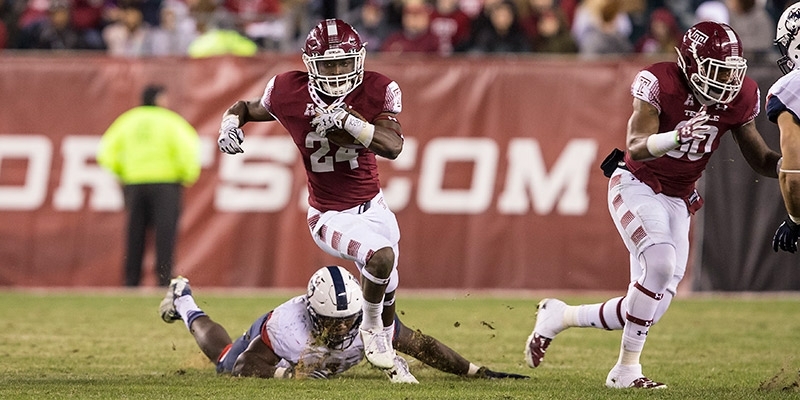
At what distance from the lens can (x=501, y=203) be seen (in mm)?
12633

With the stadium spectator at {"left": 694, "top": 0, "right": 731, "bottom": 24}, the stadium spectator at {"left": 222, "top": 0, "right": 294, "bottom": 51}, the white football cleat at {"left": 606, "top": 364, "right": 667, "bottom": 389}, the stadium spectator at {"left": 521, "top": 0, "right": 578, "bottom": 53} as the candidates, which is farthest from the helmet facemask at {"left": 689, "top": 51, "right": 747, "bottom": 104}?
the stadium spectator at {"left": 222, "top": 0, "right": 294, "bottom": 51}

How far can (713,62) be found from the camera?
268 inches

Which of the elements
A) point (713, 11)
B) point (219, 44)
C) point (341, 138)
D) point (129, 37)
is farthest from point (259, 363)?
point (713, 11)

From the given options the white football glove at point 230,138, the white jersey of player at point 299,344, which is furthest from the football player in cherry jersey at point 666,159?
A: the white football glove at point 230,138

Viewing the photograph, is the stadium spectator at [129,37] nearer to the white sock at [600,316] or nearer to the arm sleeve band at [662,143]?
the white sock at [600,316]

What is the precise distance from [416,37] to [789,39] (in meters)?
7.84

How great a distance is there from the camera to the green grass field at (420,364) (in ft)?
22.0

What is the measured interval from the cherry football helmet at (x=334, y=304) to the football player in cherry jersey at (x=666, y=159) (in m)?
1.39

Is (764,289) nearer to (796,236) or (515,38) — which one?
(515,38)

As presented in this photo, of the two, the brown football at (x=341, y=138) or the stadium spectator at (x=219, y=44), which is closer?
the brown football at (x=341, y=138)

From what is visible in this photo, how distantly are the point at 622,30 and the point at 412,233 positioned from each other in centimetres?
390

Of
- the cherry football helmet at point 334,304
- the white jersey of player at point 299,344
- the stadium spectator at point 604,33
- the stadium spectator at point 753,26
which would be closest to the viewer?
the cherry football helmet at point 334,304

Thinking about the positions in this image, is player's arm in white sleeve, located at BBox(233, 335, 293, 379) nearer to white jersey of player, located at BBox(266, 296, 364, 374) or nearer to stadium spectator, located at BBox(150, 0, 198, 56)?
white jersey of player, located at BBox(266, 296, 364, 374)

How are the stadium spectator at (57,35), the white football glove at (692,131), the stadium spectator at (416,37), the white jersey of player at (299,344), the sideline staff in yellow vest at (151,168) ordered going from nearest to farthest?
the white football glove at (692,131)
the white jersey of player at (299,344)
the sideline staff in yellow vest at (151,168)
the stadium spectator at (416,37)
the stadium spectator at (57,35)
